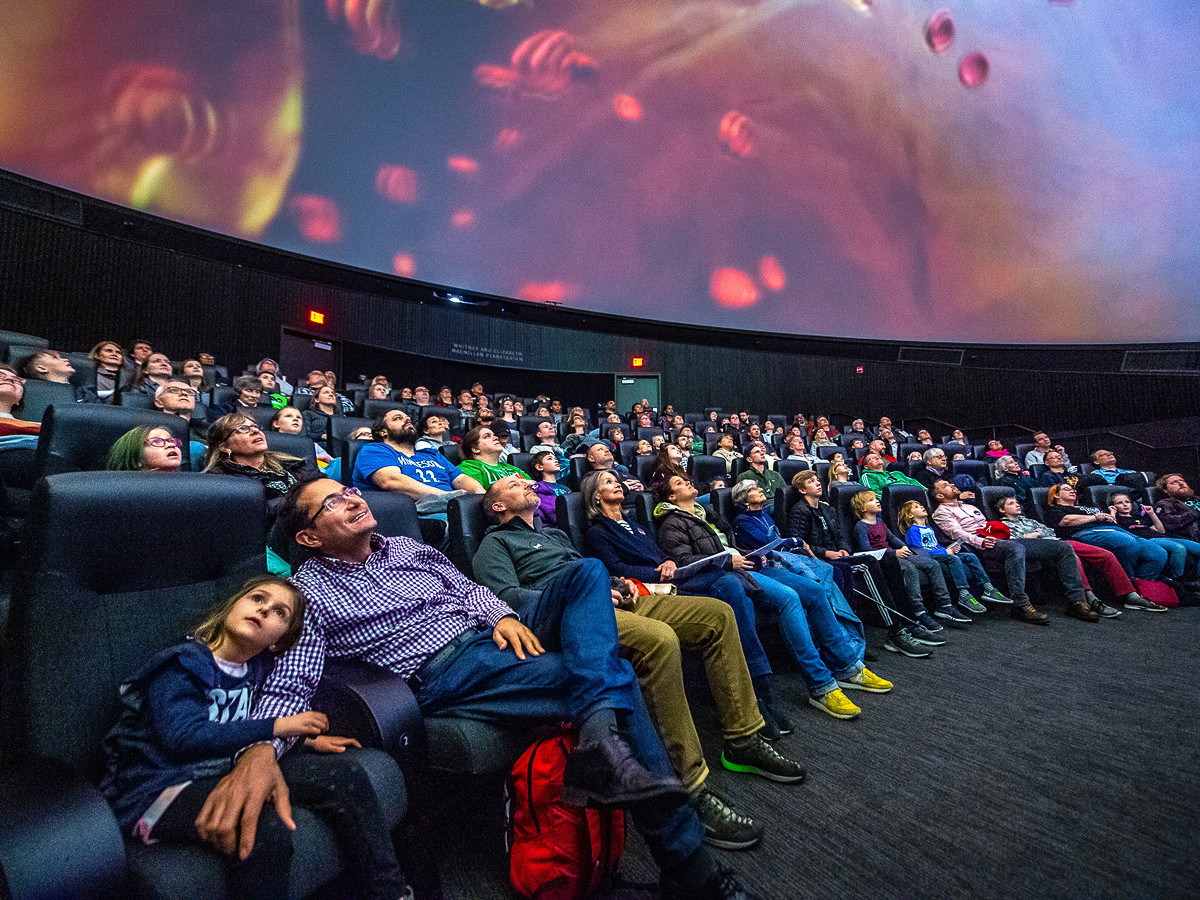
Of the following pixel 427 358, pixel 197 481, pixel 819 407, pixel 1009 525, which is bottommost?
pixel 1009 525

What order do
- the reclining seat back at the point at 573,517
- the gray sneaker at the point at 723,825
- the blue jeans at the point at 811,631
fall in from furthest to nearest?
the reclining seat back at the point at 573,517
the blue jeans at the point at 811,631
the gray sneaker at the point at 723,825

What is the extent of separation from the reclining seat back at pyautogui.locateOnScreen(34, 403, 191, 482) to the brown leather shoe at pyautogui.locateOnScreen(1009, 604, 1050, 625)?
13.4ft

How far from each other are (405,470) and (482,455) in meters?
0.50

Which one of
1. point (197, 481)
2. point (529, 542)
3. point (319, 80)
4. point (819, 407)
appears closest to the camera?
point (197, 481)

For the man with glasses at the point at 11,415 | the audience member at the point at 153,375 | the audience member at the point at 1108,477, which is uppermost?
the audience member at the point at 153,375

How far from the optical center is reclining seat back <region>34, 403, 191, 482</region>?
1.55 meters

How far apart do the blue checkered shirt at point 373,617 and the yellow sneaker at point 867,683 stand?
144 centimetres

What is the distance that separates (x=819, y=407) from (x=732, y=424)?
345 cm

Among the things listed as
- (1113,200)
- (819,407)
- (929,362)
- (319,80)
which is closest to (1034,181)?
(1113,200)

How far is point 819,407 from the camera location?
965cm

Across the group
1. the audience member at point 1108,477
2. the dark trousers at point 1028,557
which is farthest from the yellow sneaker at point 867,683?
the audience member at point 1108,477

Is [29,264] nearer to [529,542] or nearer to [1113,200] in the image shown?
[529,542]

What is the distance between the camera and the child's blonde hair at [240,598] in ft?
3.29

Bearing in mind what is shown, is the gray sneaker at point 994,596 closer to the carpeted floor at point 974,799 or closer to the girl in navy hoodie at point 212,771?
the carpeted floor at point 974,799
